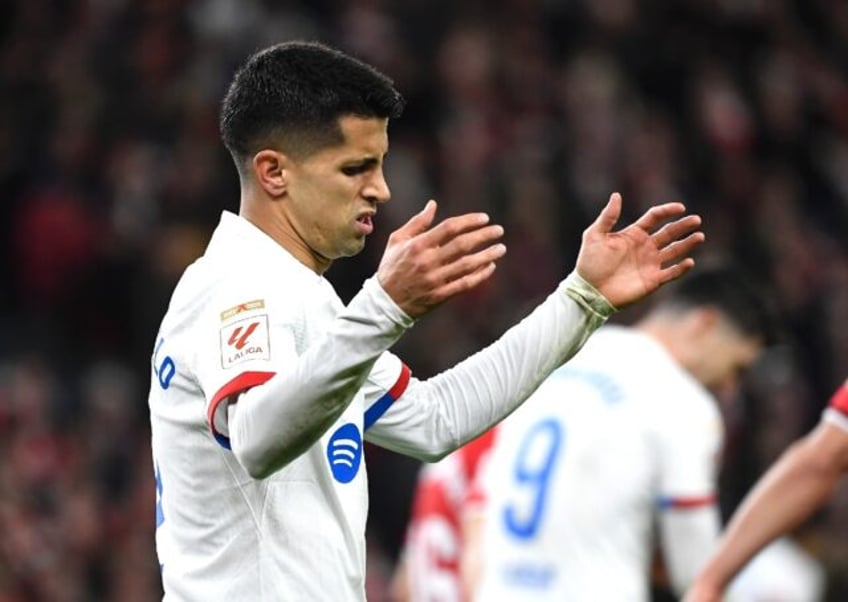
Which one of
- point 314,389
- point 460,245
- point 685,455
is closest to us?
point 314,389

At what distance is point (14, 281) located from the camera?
39.0ft

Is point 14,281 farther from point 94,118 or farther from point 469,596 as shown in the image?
point 469,596

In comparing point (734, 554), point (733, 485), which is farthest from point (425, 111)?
point (734, 554)

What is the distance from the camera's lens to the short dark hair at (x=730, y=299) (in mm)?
6559

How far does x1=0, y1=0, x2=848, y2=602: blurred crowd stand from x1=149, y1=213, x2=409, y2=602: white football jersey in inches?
238

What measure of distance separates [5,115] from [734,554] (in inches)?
327

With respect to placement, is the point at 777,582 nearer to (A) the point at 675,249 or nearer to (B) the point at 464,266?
(A) the point at 675,249

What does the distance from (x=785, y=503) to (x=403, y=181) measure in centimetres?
763

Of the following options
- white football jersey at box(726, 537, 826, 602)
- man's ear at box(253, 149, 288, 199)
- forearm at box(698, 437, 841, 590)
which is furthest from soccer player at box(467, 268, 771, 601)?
man's ear at box(253, 149, 288, 199)

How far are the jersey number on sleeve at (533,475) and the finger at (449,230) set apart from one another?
283 centimetres

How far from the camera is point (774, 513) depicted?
196 inches

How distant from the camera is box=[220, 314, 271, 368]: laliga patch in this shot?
3.44 meters

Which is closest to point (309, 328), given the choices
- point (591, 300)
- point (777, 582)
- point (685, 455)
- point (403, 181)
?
point (591, 300)

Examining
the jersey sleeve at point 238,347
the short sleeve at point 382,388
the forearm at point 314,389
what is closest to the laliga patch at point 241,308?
the jersey sleeve at point 238,347
